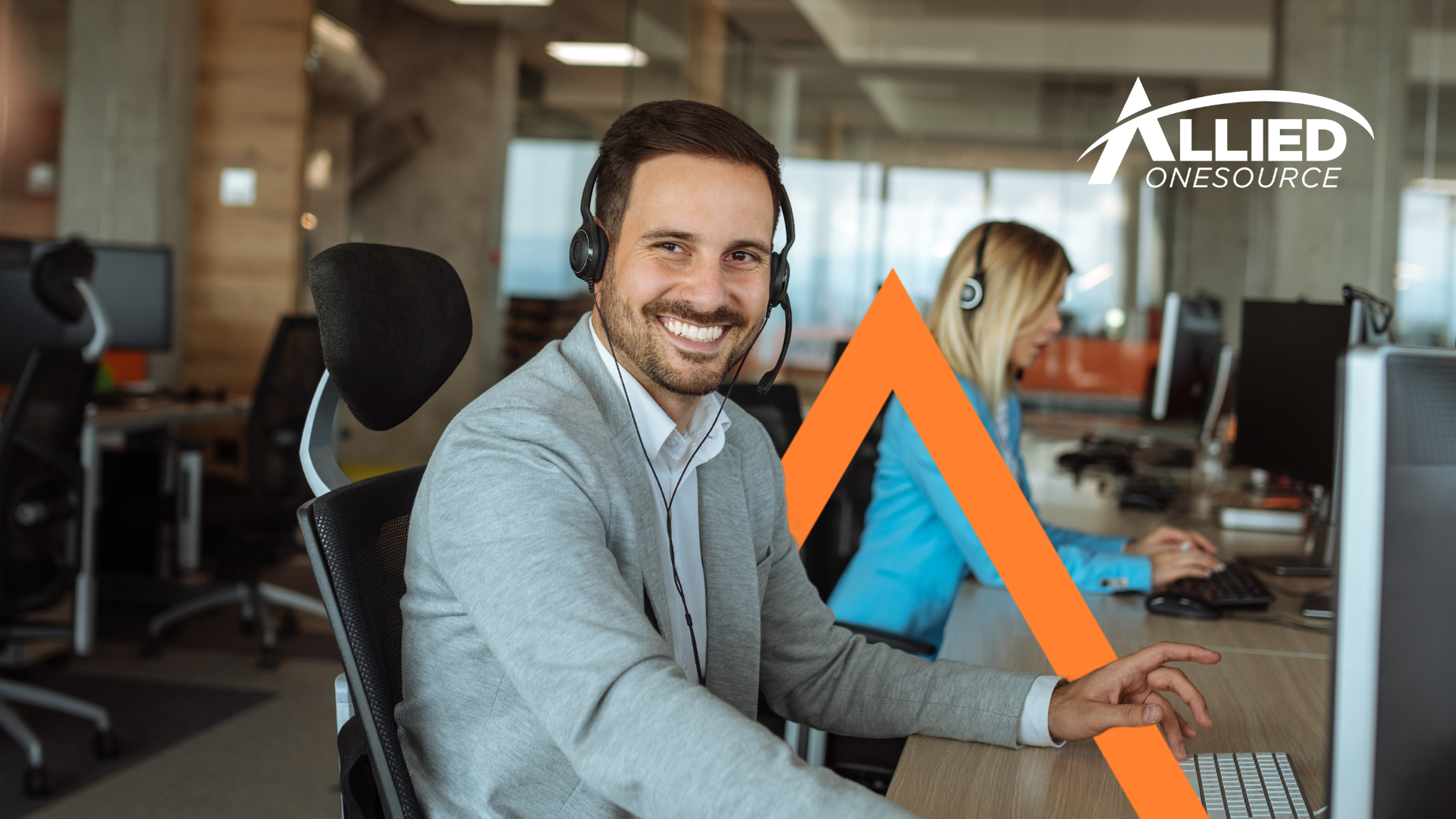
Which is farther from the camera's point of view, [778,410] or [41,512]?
[41,512]

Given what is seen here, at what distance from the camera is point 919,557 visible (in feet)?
6.69

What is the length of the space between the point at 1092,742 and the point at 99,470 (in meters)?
4.09

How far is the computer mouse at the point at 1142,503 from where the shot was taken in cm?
300

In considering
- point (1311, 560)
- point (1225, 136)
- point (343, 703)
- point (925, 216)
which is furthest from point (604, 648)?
point (925, 216)

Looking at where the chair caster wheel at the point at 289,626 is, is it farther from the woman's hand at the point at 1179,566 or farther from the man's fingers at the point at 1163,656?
the man's fingers at the point at 1163,656

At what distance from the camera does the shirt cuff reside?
1171mm

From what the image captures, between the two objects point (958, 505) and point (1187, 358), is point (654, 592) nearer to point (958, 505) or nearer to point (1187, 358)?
point (958, 505)

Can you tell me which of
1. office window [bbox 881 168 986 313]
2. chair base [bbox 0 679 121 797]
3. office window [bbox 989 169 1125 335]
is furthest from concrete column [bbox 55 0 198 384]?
office window [bbox 989 169 1125 335]

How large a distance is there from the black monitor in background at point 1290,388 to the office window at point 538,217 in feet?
17.8

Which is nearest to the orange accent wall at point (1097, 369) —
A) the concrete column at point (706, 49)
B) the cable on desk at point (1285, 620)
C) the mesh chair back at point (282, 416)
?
the concrete column at point (706, 49)

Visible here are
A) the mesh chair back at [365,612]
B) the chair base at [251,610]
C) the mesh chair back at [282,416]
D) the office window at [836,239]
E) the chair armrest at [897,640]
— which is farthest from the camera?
the office window at [836,239]

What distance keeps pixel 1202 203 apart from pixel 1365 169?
2.50 ft

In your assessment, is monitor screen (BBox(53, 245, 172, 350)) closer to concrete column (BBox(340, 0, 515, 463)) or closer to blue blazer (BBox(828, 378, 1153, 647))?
concrete column (BBox(340, 0, 515, 463))

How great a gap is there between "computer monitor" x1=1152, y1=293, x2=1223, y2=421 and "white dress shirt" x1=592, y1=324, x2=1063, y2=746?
2725 millimetres
